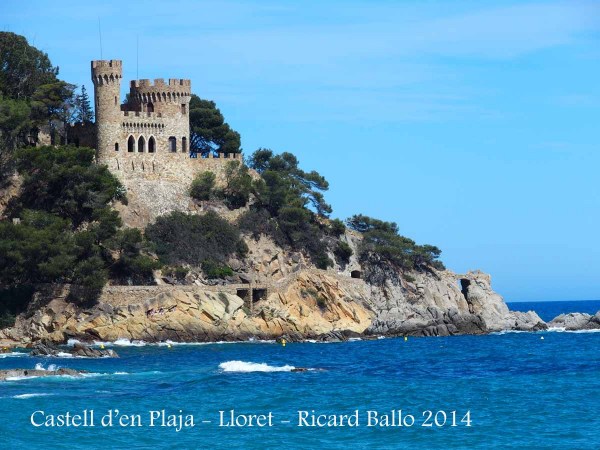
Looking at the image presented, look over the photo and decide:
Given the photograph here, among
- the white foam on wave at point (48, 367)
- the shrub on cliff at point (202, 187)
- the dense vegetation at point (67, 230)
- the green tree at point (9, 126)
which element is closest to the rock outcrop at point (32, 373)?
the white foam on wave at point (48, 367)

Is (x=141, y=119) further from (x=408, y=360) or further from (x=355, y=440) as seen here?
(x=355, y=440)

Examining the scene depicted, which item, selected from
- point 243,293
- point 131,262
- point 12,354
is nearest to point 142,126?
point 131,262

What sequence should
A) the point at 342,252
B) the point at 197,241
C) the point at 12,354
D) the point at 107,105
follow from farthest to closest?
1. the point at 342,252
2. the point at 107,105
3. the point at 197,241
4. the point at 12,354

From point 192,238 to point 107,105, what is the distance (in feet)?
31.6

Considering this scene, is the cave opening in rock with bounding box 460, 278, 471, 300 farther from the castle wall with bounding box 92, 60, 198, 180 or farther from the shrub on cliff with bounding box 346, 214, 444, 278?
the castle wall with bounding box 92, 60, 198, 180

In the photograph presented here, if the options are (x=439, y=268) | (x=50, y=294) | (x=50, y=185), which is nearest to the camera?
(x=50, y=294)

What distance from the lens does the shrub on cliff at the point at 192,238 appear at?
76.2 meters

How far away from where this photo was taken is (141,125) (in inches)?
3118

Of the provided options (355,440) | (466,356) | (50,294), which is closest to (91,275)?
(50,294)

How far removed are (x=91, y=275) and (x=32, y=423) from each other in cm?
3034

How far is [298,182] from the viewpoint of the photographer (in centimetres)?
8981

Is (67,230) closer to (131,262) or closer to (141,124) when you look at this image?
(131,262)

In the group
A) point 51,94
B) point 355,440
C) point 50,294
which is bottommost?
point 355,440

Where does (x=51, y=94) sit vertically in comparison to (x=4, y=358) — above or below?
above
